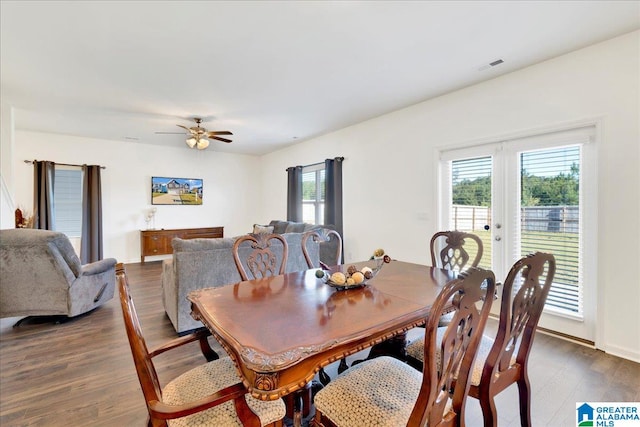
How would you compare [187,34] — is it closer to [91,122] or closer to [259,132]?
[259,132]

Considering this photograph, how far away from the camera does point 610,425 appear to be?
1742 millimetres

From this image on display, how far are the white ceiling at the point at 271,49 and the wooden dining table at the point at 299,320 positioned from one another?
1.97 m

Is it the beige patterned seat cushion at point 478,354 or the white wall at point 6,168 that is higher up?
the white wall at point 6,168

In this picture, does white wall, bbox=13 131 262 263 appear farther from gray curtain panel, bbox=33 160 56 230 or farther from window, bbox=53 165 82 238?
window, bbox=53 165 82 238

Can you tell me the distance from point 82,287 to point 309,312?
3.20 meters

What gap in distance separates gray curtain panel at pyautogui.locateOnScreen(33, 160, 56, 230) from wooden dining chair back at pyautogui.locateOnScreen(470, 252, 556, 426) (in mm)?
7073

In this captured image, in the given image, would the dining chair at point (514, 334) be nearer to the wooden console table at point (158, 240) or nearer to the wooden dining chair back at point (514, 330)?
the wooden dining chair back at point (514, 330)

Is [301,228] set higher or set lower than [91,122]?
lower

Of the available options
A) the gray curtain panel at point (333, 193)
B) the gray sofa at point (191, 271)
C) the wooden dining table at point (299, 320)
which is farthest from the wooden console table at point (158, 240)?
the wooden dining table at point (299, 320)

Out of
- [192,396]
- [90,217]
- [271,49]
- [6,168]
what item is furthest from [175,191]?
[192,396]

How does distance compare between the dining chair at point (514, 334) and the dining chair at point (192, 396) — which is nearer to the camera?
→ the dining chair at point (192, 396)

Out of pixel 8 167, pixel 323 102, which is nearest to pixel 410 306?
pixel 323 102

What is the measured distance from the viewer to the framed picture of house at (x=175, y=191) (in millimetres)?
6664

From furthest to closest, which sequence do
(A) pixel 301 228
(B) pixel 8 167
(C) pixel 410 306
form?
1. (A) pixel 301 228
2. (B) pixel 8 167
3. (C) pixel 410 306
